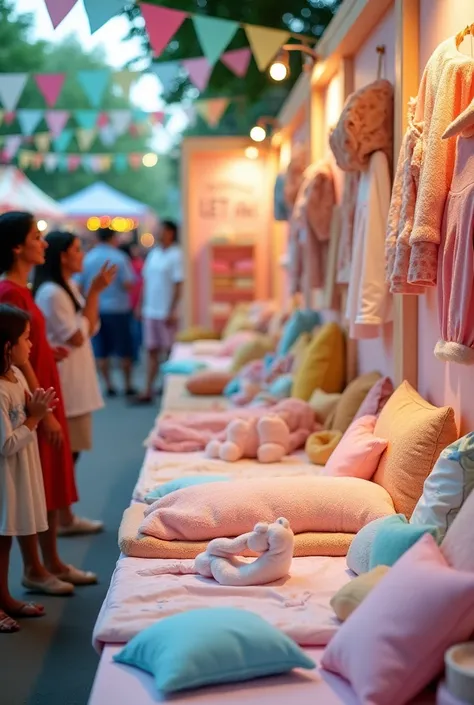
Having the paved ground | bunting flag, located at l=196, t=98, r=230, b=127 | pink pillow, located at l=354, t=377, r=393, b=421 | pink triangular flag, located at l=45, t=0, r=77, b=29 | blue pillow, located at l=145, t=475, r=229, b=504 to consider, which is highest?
bunting flag, located at l=196, t=98, r=230, b=127

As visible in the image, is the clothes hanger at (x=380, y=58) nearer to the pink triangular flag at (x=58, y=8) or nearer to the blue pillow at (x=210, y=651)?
the pink triangular flag at (x=58, y=8)

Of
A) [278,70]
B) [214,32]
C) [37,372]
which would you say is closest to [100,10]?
[214,32]

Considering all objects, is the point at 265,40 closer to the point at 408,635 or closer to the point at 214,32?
the point at 214,32

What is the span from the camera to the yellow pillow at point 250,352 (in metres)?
7.14

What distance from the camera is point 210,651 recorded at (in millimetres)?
2205

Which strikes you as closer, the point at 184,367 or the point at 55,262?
the point at 55,262

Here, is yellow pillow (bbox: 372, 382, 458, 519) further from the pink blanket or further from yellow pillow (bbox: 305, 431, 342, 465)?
the pink blanket

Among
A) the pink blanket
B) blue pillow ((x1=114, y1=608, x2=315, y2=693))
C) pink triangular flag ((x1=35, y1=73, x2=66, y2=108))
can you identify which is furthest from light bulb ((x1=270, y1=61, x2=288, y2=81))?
blue pillow ((x1=114, y1=608, x2=315, y2=693))

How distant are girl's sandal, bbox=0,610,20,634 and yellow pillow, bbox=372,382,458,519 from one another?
4.37ft

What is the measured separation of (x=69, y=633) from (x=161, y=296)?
614cm

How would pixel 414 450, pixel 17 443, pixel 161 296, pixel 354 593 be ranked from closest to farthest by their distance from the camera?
pixel 354 593 → pixel 414 450 → pixel 17 443 → pixel 161 296

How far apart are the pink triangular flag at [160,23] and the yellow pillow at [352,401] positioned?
204 centimetres

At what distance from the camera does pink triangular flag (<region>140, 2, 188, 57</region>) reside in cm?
529

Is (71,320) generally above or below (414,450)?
above
